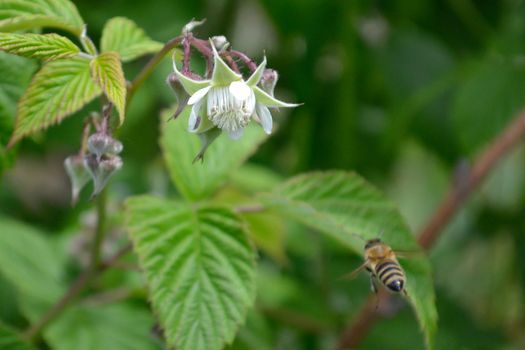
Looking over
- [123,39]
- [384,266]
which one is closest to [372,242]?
[384,266]

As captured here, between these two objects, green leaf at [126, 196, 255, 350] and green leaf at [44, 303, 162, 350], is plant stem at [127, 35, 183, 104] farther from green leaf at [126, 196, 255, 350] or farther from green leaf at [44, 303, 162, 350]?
green leaf at [44, 303, 162, 350]

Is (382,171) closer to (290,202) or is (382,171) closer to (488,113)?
(488,113)

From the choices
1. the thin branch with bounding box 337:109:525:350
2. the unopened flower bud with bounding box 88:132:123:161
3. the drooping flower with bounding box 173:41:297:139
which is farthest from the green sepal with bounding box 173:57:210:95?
the thin branch with bounding box 337:109:525:350

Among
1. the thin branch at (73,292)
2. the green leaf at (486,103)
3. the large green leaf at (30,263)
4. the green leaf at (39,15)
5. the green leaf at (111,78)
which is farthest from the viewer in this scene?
the green leaf at (486,103)

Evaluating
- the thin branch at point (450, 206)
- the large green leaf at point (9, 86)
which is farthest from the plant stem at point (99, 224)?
the thin branch at point (450, 206)

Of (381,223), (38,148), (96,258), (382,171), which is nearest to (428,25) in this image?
(382,171)

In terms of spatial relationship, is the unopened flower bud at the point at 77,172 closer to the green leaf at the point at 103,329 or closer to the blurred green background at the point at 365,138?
the green leaf at the point at 103,329
